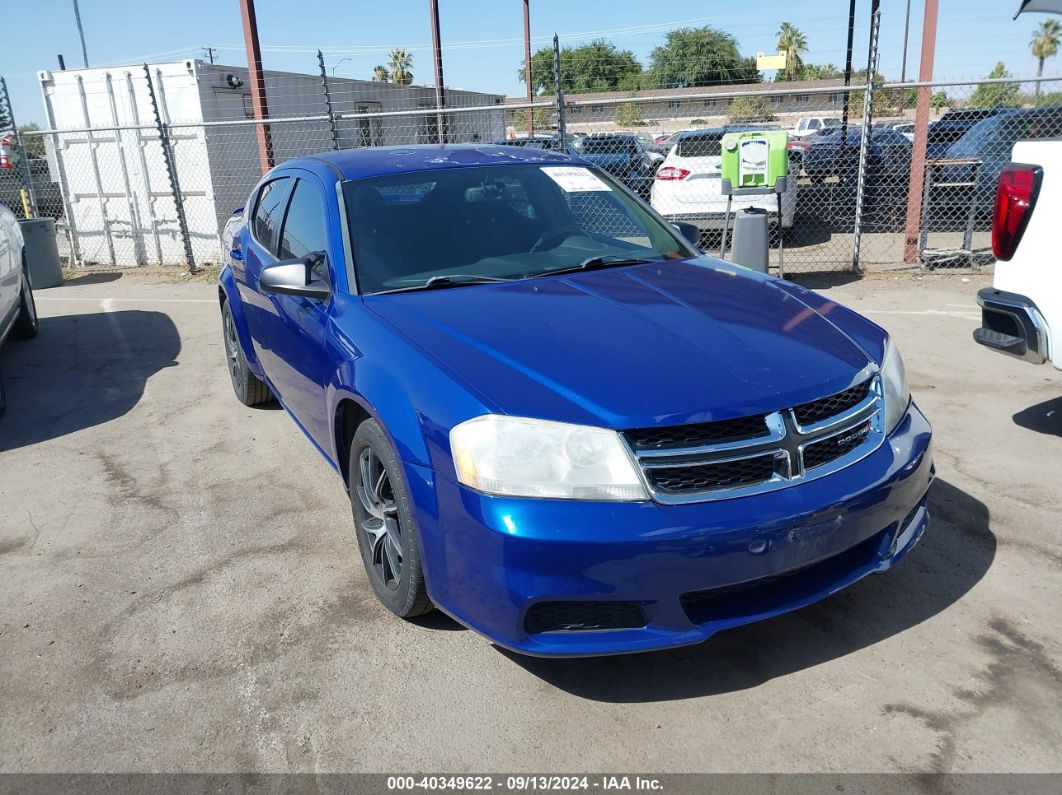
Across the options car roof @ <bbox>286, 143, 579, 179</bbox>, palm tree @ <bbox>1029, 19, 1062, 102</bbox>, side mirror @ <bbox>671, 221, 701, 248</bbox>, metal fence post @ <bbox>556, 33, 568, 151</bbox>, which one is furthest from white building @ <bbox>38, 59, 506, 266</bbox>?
palm tree @ <bbox>1029, 19, 1062, 102</bbox>

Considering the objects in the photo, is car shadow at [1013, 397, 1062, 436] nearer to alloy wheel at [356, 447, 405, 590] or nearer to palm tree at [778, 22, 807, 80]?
alloy wheel at [356, 447, 405, 590]

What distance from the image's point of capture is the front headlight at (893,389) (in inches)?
113

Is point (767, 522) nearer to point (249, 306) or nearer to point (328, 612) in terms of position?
point (328, 612)

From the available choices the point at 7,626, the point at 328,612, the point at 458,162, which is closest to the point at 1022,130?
the point at 458,162

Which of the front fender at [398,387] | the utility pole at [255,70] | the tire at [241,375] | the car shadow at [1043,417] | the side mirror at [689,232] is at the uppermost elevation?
the utility pole at [255,70]

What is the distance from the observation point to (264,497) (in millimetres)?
4387

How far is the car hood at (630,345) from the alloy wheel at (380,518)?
53 centimetres

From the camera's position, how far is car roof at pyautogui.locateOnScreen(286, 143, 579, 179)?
3939mm

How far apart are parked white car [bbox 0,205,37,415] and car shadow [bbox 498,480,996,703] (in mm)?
5075

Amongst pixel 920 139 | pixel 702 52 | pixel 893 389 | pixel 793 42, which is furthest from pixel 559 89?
pixel 793 42

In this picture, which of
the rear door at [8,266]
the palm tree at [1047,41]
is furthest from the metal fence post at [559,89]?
the palm tree at [1047,41]

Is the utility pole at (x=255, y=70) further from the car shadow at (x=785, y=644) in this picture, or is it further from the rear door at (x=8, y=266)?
the car shadow at (x=785, y=644)

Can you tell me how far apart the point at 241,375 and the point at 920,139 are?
7.82 m

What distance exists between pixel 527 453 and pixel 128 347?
262 inches
